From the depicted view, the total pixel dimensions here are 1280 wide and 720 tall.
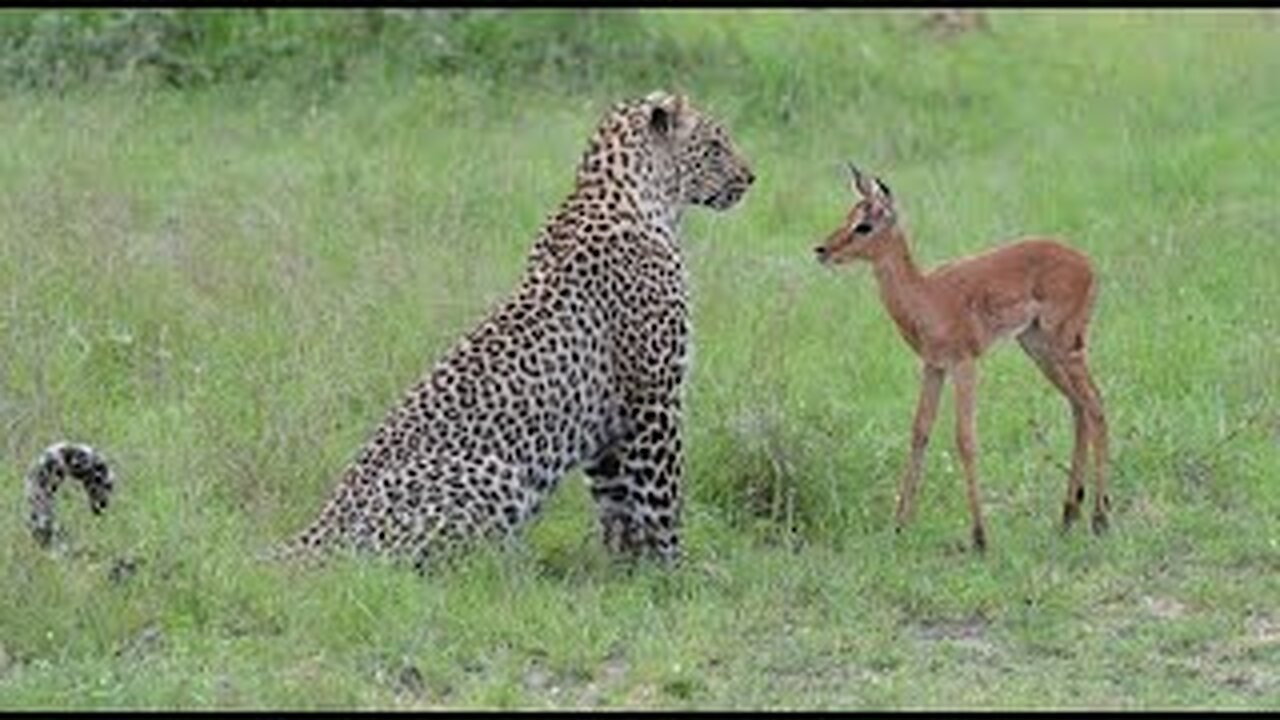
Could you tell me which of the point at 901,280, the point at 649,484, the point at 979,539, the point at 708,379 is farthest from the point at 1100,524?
the point at 708,379

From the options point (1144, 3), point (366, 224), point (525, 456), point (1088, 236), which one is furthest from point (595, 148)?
point (1144, 3)

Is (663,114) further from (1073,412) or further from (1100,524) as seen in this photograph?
(1100,524)

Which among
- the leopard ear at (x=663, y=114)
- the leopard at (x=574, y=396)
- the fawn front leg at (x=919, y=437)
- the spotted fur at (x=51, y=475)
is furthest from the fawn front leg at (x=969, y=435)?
the spotted fur at (x=51, y=475)

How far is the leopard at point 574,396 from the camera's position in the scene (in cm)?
919

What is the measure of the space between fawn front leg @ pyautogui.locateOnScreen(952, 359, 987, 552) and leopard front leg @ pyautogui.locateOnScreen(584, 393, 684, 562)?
3.17ft

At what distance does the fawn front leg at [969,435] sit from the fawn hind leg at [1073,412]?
38cm

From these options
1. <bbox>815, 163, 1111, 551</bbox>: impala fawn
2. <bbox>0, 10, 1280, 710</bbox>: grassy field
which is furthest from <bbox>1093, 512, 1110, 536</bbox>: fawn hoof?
<bbox>0, 10, 1280, 710</bbox>: grassy field

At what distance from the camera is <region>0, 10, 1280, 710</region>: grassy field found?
8359mm

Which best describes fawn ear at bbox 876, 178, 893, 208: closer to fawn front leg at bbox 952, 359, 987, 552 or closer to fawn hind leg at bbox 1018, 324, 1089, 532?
fawn front leg at bbox 952, 359, 987, 552

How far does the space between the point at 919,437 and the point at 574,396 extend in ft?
4.11

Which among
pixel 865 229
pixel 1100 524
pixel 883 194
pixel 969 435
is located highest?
pixel 883 194

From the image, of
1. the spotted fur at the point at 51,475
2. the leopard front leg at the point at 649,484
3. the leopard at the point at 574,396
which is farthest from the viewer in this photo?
the leopard front leg at the point at 649,484

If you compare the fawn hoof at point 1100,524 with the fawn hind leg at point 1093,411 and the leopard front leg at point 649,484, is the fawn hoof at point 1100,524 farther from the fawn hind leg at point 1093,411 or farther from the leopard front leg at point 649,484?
the leopard front leg at point 649,484

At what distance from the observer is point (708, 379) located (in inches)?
433
